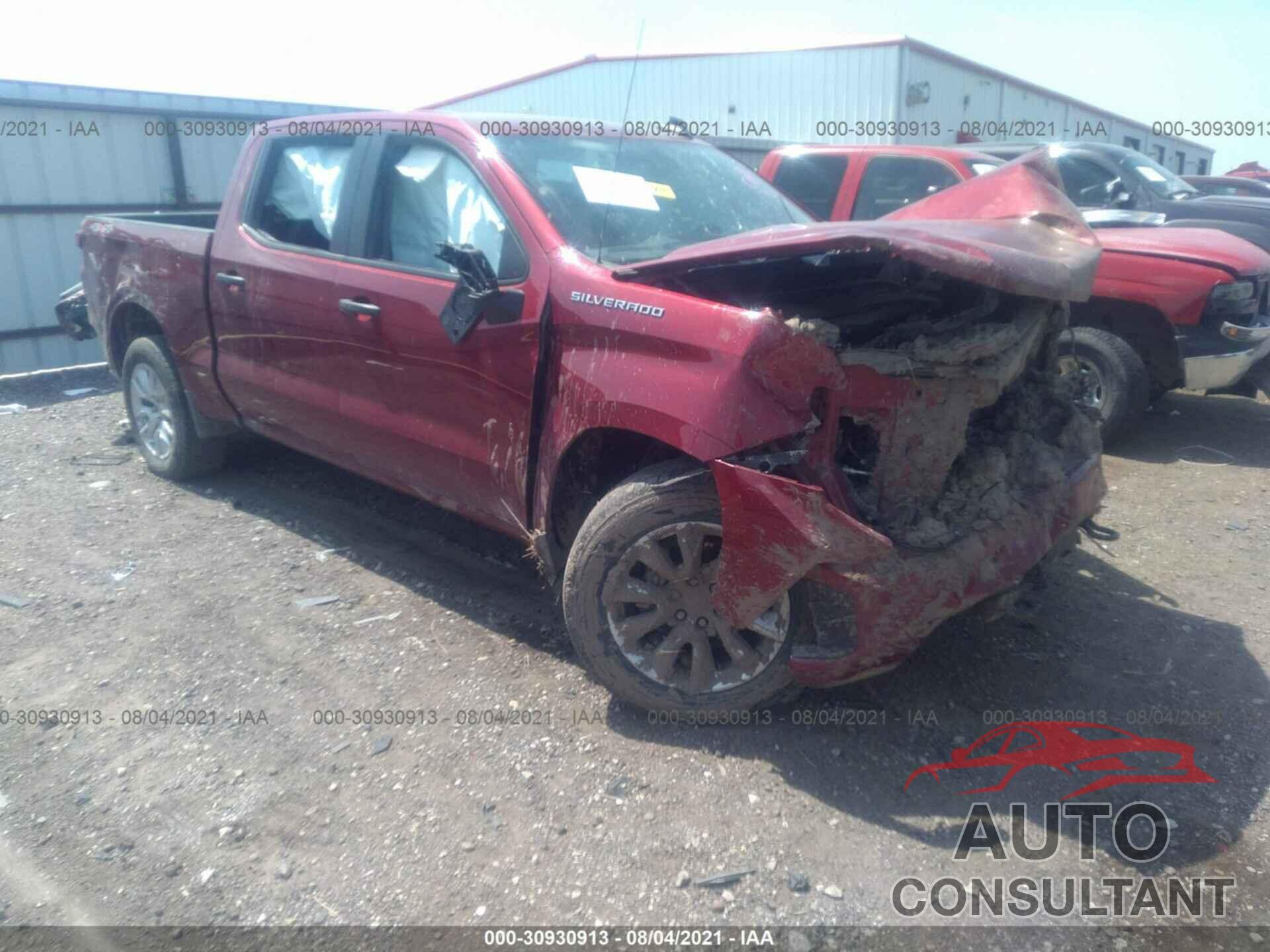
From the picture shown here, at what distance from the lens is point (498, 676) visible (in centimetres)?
350

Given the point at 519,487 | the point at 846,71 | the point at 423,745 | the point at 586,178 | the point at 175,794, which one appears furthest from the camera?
the point at 846,71

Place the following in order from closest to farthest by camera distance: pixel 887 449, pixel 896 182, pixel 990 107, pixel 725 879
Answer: pixel 725 879 → pixel 887 449 → pixel 896 182 → pixel 990 107

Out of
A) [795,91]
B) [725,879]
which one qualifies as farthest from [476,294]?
[795,91]

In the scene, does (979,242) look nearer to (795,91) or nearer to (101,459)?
(101,459)

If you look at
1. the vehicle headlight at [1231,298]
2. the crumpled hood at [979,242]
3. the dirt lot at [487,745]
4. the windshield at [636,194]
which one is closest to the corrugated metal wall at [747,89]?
the vehicle headlight at [1231,298]

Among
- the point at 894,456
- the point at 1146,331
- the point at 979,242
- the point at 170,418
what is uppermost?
the point at 979,242

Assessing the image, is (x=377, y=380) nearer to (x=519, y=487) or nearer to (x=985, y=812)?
(x=519, y=487)

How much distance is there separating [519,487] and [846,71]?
16.6 m

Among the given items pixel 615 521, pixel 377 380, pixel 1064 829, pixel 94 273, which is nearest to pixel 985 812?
pixel 1064 829

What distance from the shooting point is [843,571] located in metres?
2.77

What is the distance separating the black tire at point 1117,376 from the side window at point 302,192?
14.2 feet

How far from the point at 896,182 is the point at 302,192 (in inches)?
185

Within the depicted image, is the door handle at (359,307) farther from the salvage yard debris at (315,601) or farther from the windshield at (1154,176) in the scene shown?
the windshield at (1154,176)

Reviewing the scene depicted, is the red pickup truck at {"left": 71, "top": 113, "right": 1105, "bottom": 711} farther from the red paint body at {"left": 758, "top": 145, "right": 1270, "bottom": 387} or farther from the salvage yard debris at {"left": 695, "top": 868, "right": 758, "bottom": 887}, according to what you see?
the red paint body at {"left": 758, "top": 145, "right": 1270, "bottom": 387}
